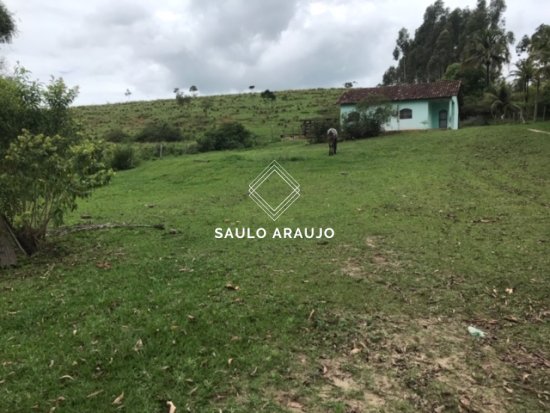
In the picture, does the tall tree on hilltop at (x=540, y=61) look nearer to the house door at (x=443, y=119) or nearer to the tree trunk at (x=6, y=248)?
the house door at (x=443, y=119)

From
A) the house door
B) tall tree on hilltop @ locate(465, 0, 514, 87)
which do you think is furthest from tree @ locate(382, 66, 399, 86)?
the house door

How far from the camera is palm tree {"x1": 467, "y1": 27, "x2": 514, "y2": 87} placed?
40.8 metres

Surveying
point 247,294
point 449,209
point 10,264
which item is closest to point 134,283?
point 247,294

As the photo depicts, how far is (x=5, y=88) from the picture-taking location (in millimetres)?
6902

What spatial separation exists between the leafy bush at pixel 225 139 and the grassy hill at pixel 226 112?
254cm

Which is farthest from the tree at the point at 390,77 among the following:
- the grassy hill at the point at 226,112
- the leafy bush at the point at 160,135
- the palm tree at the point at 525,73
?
the leafy bush at the point at 160,135

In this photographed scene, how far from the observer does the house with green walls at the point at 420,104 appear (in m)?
29.3

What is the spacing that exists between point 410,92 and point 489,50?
667 inches

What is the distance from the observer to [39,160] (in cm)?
656

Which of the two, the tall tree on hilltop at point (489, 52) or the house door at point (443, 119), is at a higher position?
the tall tree on hilltop at point (489, 52)

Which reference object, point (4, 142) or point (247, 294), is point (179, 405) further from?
point (4, 142)

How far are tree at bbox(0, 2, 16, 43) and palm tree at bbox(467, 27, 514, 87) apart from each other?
138 feet
